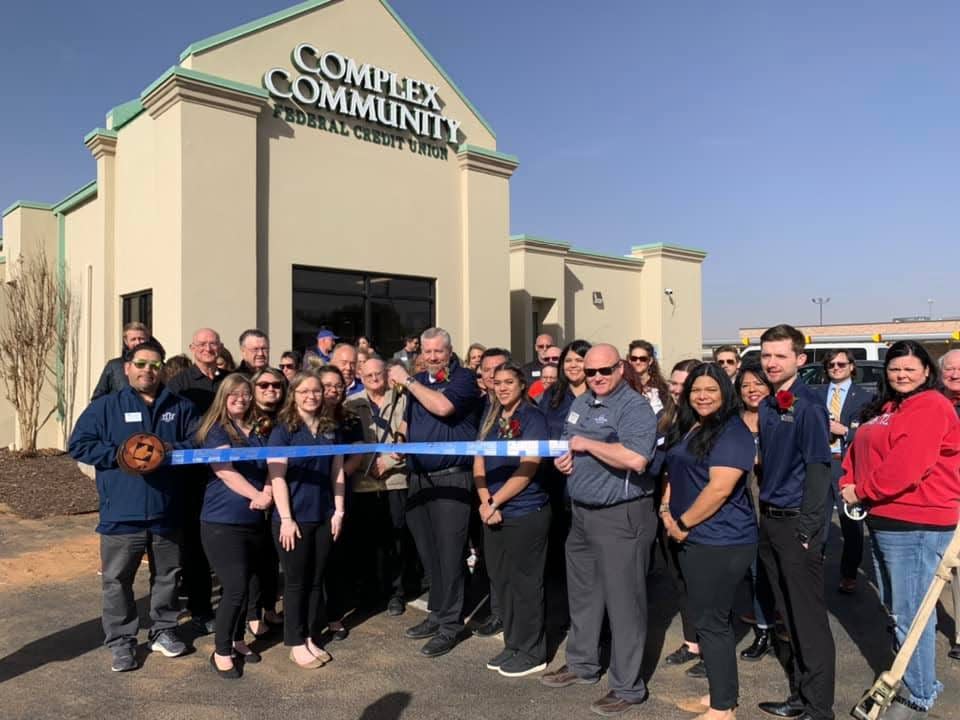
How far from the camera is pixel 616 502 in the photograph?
384 cm

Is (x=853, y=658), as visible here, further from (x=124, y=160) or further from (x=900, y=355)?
(x=124, y=160)

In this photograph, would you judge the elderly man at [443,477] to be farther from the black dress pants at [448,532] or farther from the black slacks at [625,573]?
the black slacks at [625,573]

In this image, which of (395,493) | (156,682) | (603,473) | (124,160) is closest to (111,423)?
(156,682)

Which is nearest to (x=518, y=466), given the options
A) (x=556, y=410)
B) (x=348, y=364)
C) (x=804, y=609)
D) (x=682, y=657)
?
(x=556, y=410)

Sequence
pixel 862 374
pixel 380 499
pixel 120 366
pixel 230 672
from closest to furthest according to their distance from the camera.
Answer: pixel 230 672, pixel 380 499, pixel 120 366, pixel 862 374

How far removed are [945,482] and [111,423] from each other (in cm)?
484

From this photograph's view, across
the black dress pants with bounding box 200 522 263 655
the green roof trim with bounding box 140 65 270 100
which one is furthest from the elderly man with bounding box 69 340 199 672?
the green roof trim with bounding box 140 65 270 100

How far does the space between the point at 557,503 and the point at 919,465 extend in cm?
251

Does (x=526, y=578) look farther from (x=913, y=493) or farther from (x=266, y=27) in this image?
(x=266, y=27)

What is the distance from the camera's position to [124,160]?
1068cm

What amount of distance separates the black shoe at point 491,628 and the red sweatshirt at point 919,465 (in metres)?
2.57

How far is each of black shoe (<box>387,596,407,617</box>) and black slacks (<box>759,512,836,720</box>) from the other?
9.26ft

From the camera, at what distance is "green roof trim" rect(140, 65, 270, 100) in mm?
8984

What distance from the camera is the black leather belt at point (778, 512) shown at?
3.64 metres
